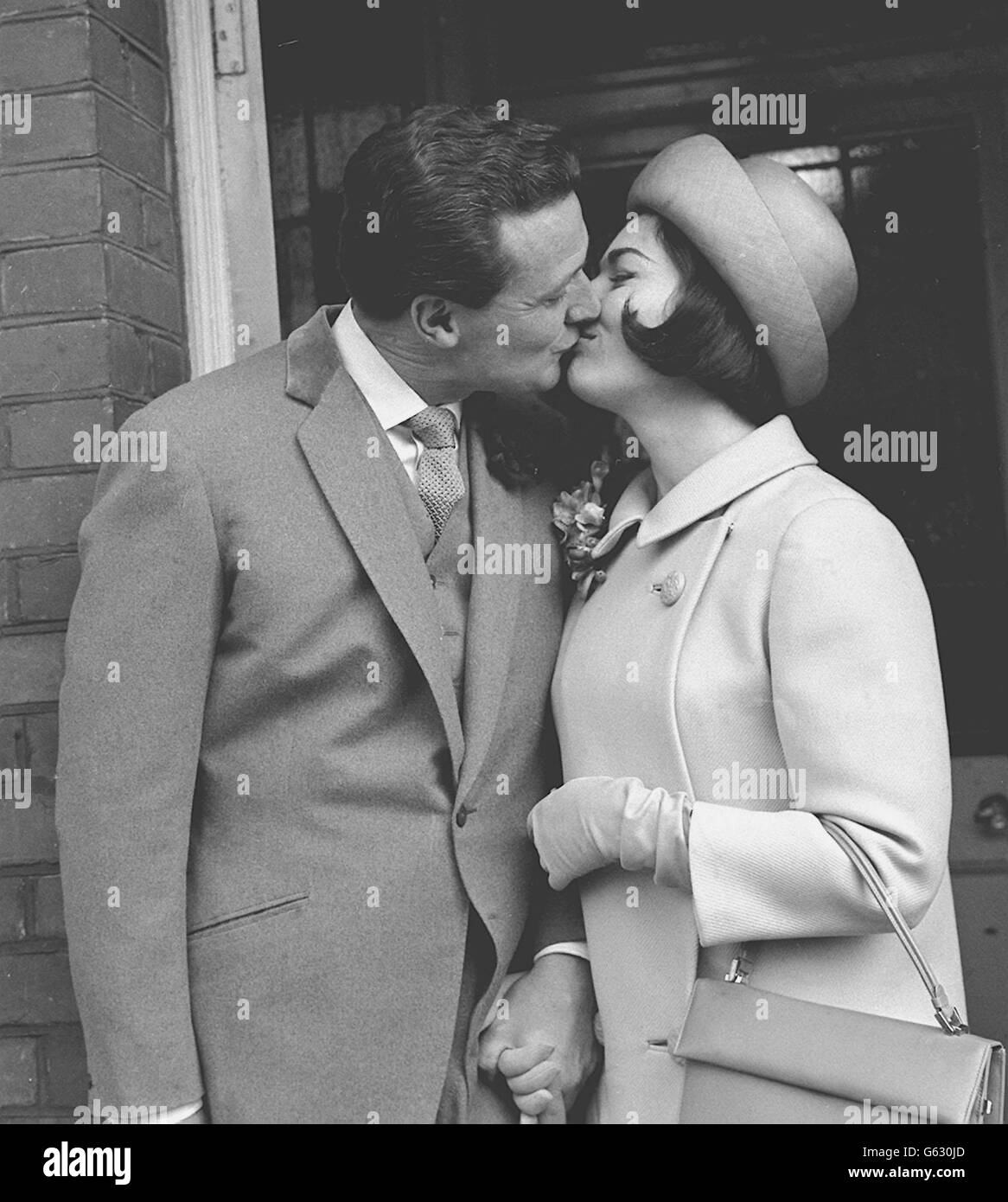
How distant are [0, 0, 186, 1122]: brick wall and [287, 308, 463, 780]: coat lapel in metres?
0.42

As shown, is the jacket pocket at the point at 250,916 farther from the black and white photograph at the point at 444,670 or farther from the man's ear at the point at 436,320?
the man's ear at the point at 436,320

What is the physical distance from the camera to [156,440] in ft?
6.06

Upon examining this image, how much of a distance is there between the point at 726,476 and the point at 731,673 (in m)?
0.31

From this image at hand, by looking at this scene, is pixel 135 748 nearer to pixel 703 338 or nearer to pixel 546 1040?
pixel 546 1040

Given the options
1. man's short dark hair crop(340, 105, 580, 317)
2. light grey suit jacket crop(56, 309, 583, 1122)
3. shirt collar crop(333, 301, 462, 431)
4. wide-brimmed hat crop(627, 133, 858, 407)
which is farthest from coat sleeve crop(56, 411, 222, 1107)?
wide-brimmed hat crop(627, 133, 858, 407)

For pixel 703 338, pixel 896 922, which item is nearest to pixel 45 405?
pixel 703 338

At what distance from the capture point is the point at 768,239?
6.37ft

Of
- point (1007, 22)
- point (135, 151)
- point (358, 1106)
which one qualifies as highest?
point (1007, 22)

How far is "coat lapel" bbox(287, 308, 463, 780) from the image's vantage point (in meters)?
1.88

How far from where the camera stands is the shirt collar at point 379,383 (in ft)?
6.64

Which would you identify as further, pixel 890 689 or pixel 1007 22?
pixel 1007 22

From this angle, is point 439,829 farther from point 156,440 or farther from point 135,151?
point 135,151
